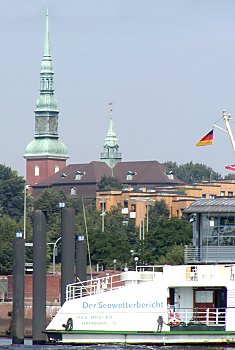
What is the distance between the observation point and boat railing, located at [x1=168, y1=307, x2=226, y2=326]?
6844cm

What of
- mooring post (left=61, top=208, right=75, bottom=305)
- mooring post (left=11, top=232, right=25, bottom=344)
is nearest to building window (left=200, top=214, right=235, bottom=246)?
mooring post (left=61, top=208, right=75, bottom=305)

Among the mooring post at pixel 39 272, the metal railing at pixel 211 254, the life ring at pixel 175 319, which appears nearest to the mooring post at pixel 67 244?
the mooring post at pixel 39 272

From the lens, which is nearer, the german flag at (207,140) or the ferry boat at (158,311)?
the ferry boat at (158,311)

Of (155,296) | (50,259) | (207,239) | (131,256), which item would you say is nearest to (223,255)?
(207,239)

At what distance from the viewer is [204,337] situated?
67.7 meters

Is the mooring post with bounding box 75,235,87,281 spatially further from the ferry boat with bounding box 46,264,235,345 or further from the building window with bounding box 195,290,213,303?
the building window with bounding box 195,290,213,303

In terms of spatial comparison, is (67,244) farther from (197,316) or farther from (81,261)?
(197,316)

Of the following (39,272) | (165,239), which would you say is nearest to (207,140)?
(39,272)

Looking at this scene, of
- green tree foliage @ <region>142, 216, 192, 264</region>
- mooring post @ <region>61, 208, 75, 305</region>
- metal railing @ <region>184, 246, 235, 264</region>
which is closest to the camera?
metal railing @ <region>184, 246, 235, 264</region>

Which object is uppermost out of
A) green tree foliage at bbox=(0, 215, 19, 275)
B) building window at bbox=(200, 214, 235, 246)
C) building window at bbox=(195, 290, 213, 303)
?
building window at bbox=(200, 214, 235, 246)

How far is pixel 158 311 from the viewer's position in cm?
6888

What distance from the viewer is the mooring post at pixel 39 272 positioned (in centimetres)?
7431

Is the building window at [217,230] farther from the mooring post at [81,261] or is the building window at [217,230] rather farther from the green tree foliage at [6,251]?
the green tree foliage at [6,251]

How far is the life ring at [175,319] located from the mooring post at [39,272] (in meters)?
7.58
